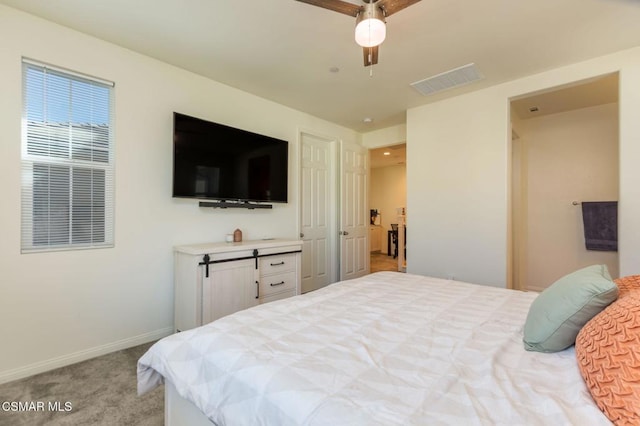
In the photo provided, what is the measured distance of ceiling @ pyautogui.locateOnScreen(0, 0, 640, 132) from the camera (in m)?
2.02

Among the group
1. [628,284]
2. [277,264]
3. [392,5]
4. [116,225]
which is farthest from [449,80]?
[116,225]

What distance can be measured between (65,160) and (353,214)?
3.48 metres

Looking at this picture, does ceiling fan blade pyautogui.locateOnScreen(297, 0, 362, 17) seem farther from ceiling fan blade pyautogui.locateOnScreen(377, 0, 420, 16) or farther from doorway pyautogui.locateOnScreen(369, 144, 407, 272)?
doorway pyautogui.locateOnScreen(369, 144, 407, 272)

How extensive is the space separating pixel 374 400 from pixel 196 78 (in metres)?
3.21

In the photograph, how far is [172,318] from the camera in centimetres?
279

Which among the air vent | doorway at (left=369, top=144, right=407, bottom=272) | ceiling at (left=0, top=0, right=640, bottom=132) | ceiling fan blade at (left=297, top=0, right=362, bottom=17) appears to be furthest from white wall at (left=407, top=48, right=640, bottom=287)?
doorway at (left=369, top=144, right=407, bottom=272)

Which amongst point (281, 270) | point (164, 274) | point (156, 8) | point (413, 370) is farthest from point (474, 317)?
point (156, 8)

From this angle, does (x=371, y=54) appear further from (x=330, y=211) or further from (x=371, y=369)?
(x=330, y=211)

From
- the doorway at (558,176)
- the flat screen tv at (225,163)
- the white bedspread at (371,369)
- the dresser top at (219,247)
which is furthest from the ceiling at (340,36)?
the white bedspread at (371,369)

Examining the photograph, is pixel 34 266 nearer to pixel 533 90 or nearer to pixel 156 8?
pixel 156 8

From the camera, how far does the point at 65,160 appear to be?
226 centimetres

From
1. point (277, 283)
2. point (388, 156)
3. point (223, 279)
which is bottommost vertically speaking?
point (277, 283)

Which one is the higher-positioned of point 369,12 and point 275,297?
point 369,12

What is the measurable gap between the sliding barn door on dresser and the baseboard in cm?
23
